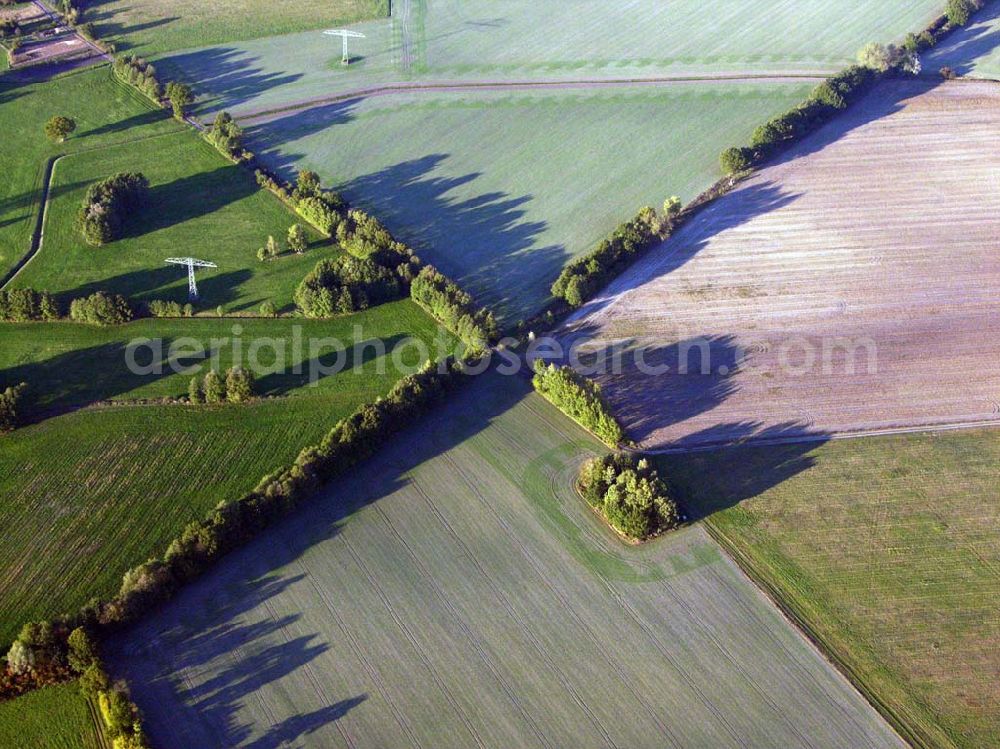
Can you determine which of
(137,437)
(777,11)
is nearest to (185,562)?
(137,437)

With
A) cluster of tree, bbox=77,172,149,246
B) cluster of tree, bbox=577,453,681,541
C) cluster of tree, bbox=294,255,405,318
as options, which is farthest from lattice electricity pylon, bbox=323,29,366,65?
cluster of tree, bbox=577,453,681,541

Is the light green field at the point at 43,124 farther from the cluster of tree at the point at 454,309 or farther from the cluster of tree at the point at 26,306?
the cluster of tree at the point at 454,309

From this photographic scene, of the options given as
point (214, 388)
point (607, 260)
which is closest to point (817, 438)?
point (607, 260)

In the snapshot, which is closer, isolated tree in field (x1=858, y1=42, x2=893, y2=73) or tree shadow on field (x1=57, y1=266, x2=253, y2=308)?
tree shadow on field (x1=57, y1=266, x2=253, y2=308)

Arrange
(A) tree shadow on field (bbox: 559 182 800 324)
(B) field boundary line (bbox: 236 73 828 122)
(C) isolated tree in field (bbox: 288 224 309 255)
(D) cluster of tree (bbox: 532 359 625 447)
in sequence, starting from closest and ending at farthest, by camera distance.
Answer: (D) cluster of tree (bbox: 532 359 625 447) → (A) tree shadow on field (bbox: 559 182 800 324) → (C) isolated tree in field (bbox: 288 224 309 255) → (B) field boundary line (bbox: 236 73 828 122)

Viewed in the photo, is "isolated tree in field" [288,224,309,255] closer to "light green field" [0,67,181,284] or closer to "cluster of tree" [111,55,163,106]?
"light green field" [0,67,181,284]

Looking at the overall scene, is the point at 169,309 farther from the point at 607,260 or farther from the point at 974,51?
the point at 974,51

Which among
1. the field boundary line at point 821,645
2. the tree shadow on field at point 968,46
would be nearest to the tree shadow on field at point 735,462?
the field boundary line at point 821,645
